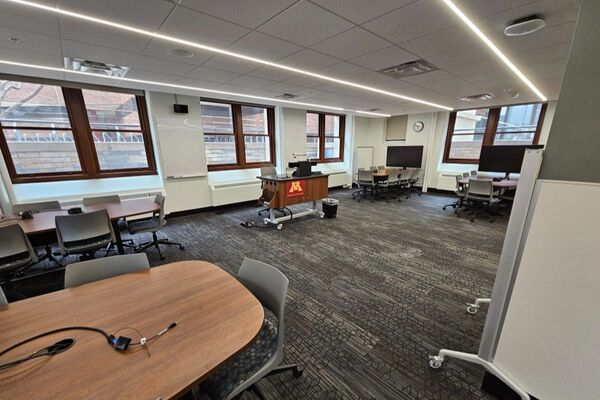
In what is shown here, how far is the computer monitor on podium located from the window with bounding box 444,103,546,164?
114 centimetres

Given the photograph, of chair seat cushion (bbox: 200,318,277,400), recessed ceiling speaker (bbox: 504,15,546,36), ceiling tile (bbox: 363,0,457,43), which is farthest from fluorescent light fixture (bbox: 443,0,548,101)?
chair seat cushion (bbox: 200,318,277,400)

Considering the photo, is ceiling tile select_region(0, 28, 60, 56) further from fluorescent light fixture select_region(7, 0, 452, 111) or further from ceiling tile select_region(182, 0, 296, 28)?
ceiling tile select_region(182, 0, 296, 28)

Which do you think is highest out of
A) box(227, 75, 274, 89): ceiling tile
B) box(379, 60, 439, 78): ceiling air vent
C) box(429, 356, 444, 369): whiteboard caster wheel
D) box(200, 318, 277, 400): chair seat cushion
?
box(227, 75, 274, 89): ceiling tile

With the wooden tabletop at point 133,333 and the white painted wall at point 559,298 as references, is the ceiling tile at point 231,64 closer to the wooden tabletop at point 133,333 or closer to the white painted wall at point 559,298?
the wooden tabletop at point 133,333

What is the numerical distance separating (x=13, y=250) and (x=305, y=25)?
139 inches

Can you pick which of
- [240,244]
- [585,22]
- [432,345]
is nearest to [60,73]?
[240,244]

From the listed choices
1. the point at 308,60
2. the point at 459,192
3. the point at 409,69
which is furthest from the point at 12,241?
the point at 459,192

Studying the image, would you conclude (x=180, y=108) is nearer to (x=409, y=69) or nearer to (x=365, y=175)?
(x=409, y=69)

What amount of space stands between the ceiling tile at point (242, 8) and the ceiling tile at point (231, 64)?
3.20 ft

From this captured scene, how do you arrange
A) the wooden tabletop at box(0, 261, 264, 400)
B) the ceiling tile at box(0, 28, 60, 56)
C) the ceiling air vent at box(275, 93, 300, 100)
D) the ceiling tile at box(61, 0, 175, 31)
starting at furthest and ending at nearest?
the ceiling air vent at box(275, 93, 300, 100) < the ceiling tile at box(0, 28, 60, 56) < the ceiling tile at box(61, 0, 175, 31) < the wooden tabletop at box(0, 261, 264, 400)

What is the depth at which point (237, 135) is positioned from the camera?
19.9 ft

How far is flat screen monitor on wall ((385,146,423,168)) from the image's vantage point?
24.4ft

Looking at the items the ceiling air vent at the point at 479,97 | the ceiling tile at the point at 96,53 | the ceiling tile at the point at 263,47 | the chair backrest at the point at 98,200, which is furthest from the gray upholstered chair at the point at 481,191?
the chair backrest at the point at 98,200

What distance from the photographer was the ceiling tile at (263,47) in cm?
237
